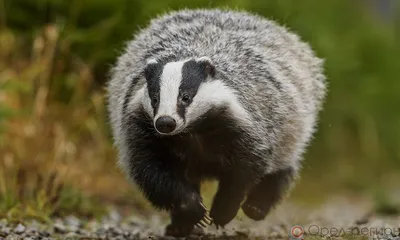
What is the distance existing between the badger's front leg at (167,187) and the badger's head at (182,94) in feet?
1.40

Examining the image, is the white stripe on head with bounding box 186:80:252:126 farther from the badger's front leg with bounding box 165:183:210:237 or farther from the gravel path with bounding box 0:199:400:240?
the gravel path with bounding box 0:199:400:240

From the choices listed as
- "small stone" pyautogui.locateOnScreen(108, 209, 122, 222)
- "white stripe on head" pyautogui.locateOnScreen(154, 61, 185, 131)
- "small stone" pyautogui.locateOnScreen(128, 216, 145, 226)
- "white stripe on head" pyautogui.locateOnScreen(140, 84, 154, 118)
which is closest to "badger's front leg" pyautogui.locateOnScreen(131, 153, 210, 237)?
"white stripe on head" pyautogui.locateOnScreen(140, 84, 154, 118)

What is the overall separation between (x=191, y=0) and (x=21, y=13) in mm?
1888

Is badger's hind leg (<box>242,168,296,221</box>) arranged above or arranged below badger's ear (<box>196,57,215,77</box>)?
below

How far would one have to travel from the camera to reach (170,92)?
15.3ft

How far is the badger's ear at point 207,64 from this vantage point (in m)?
4.89

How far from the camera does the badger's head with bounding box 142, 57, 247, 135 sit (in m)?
4.62

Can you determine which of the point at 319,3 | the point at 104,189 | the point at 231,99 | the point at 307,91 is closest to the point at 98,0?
the point at 104,189

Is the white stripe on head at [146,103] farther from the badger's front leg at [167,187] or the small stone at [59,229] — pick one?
the small stone at [59,229]

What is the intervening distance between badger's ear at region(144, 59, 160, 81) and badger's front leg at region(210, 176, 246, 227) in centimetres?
94

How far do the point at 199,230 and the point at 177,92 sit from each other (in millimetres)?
1913

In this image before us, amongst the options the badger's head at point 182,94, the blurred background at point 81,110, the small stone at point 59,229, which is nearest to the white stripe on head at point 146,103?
the badger's head at point 182,94

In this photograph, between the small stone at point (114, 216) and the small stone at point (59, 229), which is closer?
the small stone at point (59, 229)

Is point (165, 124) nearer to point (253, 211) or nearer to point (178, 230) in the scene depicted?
point (178, 230)
